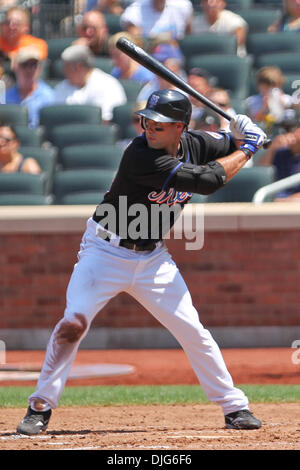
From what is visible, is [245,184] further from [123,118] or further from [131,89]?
[131,89]

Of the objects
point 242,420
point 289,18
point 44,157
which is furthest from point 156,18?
point 242,420

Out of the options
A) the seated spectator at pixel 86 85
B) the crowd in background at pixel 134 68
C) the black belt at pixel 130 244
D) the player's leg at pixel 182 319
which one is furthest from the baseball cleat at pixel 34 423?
the seated spectator at pixel 86 85

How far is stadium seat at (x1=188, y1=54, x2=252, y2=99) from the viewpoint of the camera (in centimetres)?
1069

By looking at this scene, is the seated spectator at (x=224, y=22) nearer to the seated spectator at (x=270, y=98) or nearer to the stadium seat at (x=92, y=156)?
the seated spectator at (x=270, y=98)

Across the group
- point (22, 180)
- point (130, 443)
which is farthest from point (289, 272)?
point (130, 443)

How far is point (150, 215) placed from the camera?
5.36 m

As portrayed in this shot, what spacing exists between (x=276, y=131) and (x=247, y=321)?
199cm

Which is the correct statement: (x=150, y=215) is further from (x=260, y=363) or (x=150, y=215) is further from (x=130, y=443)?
(x=260, y=363)

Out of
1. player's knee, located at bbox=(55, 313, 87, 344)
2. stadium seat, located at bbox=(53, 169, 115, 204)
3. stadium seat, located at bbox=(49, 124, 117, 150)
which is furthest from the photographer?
stadium seat, located at bbox=(49, 124, 117, 150)

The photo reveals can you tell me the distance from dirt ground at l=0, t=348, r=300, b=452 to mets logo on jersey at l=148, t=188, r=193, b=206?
1.30m

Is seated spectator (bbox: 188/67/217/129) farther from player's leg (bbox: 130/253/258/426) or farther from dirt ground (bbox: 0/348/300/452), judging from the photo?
player's leg (bbox: 130/253/258/426)

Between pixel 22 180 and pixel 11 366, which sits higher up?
pixel 22 180

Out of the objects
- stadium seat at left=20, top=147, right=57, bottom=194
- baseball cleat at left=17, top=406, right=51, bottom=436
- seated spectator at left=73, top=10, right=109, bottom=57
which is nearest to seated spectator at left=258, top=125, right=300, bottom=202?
stadium seat at left=20, top=147, right=57, bottom=194
